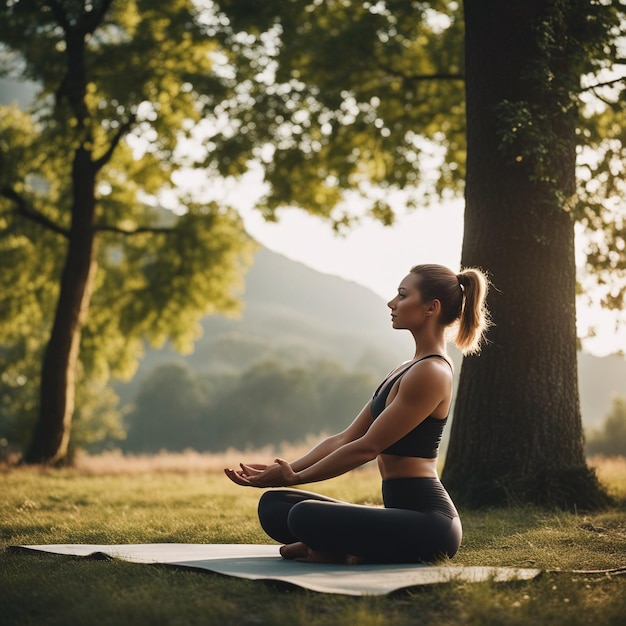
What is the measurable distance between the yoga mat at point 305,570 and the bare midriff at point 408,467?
51 cm

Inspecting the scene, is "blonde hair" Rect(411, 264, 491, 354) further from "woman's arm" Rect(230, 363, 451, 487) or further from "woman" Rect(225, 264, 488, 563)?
"woman's arm" Rect(230, 363, 451, 487)

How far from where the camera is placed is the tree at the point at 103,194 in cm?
1616

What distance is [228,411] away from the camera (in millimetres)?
95438

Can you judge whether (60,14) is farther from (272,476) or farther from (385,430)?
(385,430)

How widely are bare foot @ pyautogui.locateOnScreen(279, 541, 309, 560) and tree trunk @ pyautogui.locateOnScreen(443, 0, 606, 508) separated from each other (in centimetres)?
349

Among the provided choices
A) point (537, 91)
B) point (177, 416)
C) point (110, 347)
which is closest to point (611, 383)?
point (177, 416)

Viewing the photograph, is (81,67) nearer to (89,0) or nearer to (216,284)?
(89,0)

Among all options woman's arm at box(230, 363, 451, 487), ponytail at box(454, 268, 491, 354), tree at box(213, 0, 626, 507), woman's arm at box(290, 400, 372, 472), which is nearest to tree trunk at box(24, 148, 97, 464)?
tree at box(213, 0, 626, 507)

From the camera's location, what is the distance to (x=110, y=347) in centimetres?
2145

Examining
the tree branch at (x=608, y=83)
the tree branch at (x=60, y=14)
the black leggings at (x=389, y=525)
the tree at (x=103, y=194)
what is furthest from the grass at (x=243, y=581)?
the tree branch at (x=60, y=14)

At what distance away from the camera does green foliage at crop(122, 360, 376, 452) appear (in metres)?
94.3

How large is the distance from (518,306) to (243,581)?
475 cm

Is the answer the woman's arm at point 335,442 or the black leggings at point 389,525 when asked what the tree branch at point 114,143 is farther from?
the black leggings at point 389,525

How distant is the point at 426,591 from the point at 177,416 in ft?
312
